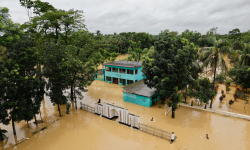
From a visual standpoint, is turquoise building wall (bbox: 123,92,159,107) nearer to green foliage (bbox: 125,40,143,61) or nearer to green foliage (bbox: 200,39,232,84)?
green foliage (bbox: 200,39,232,84)

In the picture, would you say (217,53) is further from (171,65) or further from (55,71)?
(55,71)

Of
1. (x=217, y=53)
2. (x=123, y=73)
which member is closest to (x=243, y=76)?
(x=217, y=53)

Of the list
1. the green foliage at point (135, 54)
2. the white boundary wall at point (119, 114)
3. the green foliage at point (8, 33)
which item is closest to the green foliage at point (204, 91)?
the white boundary wall at point (119, 114)

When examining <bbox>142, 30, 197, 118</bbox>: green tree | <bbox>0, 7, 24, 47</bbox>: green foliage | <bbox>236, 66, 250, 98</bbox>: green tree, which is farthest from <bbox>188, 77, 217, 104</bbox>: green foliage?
<bbox>0, 7, 24, 47</bbox>: green foliage

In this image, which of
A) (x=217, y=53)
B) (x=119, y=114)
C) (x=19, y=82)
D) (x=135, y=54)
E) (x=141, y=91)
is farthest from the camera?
(x=135, y=54)

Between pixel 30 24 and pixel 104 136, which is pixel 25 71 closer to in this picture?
pixel 104 136

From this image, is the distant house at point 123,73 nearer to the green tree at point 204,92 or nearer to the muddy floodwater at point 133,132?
the muddy floodwater at point 133,132

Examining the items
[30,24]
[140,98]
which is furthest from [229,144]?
[30,24]
